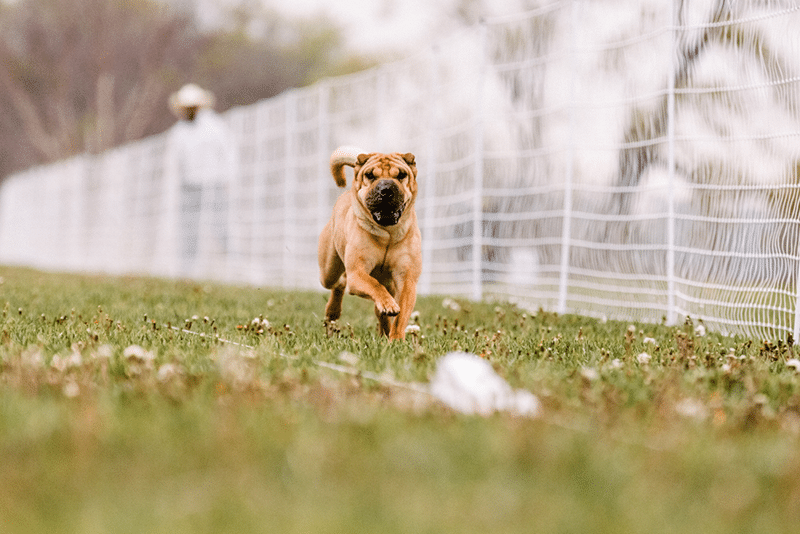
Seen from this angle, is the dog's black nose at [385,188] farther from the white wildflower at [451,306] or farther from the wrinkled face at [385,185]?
the white wildflower at [451,306]

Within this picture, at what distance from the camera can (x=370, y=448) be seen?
1850 mm

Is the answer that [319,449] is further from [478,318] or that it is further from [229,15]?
[229,15]

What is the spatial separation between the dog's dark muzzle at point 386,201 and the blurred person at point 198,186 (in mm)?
8687

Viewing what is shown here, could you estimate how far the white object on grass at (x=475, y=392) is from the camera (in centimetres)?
222

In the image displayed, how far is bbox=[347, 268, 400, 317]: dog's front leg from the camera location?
3947 mm

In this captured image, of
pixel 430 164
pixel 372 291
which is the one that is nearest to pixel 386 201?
pixel 372 291

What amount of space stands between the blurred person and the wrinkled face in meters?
8.43

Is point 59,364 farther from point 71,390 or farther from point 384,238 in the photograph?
point 384,238

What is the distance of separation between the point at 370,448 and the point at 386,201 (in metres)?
2.29

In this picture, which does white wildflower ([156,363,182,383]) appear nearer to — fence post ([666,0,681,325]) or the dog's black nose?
the dog's black nose

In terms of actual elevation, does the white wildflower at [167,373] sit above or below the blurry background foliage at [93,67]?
below

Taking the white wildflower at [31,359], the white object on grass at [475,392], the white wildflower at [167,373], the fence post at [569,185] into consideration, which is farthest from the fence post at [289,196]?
the white object on grass at [475,392]

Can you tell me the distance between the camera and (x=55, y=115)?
27109 mm

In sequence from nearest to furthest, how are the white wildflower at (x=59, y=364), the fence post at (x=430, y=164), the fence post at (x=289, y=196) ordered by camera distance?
the white wildflower at (x=59, y=364) < the fence post at (x=430, y=164) < the fence post at (x=289, y=196)
